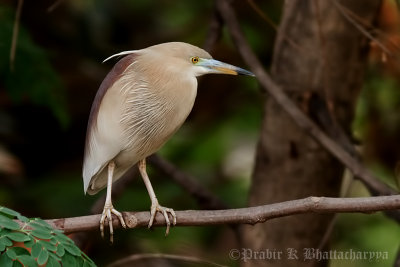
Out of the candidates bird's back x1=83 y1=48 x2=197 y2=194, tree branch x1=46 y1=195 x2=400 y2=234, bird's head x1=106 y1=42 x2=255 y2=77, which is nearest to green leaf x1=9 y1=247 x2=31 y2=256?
tree branch x1=46 y1=195 x2=400 y2=234

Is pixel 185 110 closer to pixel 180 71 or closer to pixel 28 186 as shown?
pixel 180 71

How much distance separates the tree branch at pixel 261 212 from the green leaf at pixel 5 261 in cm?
28

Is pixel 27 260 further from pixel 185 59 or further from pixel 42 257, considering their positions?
pixel 185 59

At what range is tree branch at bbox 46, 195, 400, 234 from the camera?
6.02ft

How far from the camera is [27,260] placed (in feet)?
5.77

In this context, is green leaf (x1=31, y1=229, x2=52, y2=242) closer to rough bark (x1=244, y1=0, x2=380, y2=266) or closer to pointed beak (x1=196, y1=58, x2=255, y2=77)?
pointed beak (x1=196, y1=58, x2=255, y2=77)

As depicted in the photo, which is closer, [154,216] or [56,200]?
[154,216]

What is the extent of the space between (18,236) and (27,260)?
63 mm

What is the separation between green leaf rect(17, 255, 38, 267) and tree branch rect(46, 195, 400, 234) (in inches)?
9.7

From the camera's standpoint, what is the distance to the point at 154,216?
7.48 feet

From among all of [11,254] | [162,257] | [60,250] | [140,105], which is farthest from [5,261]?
[162,257]

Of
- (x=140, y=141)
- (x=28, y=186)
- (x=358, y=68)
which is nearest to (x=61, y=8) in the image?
(x=28, y=186)

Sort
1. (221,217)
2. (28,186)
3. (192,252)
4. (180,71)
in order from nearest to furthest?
1. (221,217)
2. (180,71)
3. (192,252)
4. (28,186)

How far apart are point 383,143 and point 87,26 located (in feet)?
6.02
